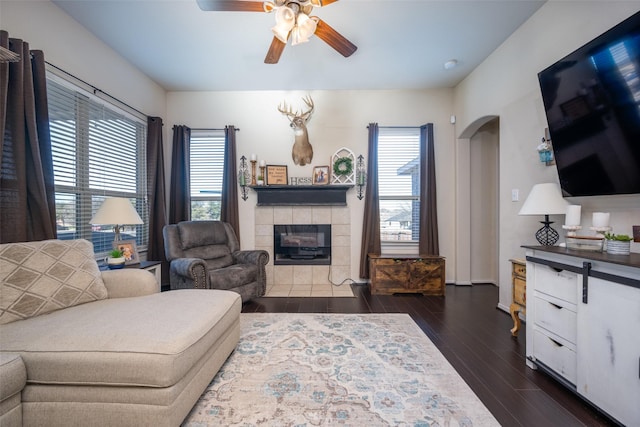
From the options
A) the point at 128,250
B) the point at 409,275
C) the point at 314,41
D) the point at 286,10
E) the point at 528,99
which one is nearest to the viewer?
the point at 286,10

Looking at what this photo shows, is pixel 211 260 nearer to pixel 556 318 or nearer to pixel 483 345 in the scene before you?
pixel 483 345

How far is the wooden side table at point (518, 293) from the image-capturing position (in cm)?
223

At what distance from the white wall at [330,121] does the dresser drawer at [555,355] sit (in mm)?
2212

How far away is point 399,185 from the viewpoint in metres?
3.97

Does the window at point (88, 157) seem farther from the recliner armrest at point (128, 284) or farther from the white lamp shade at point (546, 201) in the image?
the white lamp shade at point (546, 201)

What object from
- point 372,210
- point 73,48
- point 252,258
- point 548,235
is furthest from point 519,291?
point 73,48

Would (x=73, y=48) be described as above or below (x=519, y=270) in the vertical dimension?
above

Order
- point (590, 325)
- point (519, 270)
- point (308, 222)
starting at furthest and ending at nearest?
point (308, 222), point (519, 270), point (590, 325)

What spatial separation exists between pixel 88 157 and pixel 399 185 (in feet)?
12.9

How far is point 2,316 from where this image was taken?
1.36m

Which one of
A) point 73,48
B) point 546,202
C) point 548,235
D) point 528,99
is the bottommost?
point 548,235

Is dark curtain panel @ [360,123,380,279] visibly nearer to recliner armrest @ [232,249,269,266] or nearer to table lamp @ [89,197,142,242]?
recliner armrest @ [232,249,269,266]

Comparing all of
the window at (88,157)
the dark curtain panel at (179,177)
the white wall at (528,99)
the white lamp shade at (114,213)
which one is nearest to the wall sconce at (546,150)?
the white wall at (528,99)

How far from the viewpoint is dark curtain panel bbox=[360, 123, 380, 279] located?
3.80m
